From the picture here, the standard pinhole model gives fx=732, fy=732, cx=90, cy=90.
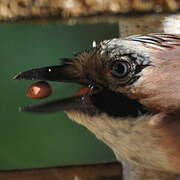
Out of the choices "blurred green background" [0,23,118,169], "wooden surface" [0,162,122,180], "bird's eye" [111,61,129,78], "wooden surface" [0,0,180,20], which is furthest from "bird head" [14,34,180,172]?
"blurred green background" [0,23,118,169]

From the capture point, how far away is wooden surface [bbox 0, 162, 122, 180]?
210cm

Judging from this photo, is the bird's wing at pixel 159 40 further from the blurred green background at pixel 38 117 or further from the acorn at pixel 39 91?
the blurred green background at pixel 38 117

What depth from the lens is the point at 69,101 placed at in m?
1.73

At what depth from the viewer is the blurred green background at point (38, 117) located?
7.80 feet

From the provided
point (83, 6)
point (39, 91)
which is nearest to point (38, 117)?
point (39, 91)

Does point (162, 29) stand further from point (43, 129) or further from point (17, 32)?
point (43, 129)

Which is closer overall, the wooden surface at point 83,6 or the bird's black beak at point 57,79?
the wooden surface at point 83,6

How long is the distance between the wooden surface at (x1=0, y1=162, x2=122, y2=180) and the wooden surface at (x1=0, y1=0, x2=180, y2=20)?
27.3 inches

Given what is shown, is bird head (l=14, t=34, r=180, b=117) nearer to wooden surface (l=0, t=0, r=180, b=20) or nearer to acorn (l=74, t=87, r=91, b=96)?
acorn (l=74, t=87, r=91, b=96)

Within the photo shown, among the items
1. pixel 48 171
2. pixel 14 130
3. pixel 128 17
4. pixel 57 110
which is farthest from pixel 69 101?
pixel 14 130

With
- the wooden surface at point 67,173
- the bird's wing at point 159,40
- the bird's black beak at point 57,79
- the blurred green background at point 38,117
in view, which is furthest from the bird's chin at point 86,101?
the blurred green background at point 38,117

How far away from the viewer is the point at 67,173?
2129 millimetres

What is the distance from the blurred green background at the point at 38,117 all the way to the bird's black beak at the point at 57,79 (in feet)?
1.75

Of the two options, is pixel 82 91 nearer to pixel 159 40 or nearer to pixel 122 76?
pixel 122 76
